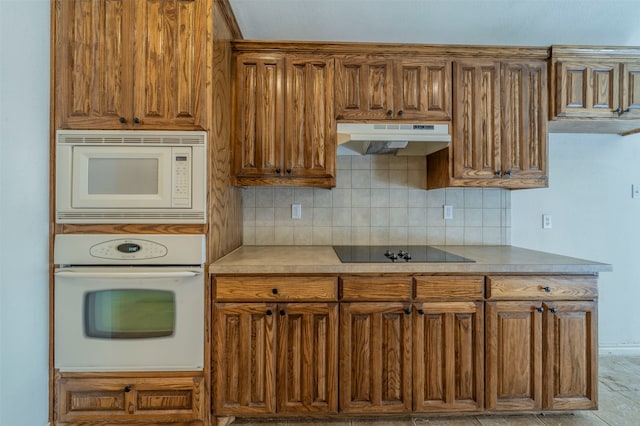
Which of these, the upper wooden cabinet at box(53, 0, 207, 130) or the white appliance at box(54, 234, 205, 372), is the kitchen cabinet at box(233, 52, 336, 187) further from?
the white appliance at box(54, 234, 205, 372)

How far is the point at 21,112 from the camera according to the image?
4.70 ft

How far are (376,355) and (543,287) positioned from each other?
1.01 m

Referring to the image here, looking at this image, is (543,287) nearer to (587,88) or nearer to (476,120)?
(476,120)

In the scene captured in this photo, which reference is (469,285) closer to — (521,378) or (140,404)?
(521,378)

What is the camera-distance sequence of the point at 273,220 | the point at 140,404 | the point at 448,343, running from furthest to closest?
the point at 273,220, the point at 448,343, the point at 140,404

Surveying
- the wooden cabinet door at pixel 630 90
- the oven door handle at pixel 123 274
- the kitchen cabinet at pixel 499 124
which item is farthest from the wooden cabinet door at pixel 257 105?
the wooden cabinet door at pixel 630 90

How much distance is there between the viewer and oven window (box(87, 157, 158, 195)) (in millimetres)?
1599

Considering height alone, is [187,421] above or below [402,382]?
below

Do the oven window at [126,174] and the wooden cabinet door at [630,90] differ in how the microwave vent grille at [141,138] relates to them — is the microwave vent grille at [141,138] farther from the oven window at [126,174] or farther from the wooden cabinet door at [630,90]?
the wooden cabinet door at [630,90]

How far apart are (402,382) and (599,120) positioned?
7.00 ft

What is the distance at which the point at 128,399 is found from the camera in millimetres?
1586

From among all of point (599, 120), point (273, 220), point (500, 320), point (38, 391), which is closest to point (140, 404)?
point (38, 391)

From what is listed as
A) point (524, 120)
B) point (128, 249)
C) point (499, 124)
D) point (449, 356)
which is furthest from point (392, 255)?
point (128, 249)

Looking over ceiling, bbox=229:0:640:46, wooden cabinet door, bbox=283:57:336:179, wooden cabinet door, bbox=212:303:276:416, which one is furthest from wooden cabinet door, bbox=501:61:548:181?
wooden cabinet door, bbox=212:303:276:416
